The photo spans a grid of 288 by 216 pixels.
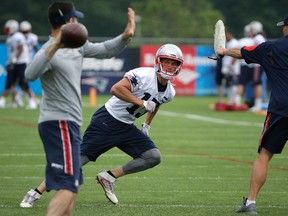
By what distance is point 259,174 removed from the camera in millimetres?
7918

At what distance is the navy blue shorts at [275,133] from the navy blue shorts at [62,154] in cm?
228

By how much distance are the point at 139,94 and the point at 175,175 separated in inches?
96.0

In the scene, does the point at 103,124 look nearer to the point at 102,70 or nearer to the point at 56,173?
the point at 56,173

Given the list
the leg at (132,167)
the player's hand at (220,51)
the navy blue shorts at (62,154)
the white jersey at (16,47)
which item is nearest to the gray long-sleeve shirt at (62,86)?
the navy blue shorts at (62,154)

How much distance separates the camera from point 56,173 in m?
6.23

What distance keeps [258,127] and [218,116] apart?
295 centimetres

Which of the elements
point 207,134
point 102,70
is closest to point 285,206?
point 207,134

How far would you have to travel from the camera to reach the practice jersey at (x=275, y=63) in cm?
788

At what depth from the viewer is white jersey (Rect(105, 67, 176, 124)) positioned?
27.0 feet

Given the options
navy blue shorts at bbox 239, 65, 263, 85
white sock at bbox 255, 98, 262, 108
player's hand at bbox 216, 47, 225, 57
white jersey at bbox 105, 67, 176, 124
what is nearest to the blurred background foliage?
navy blue shorts at bbox 239, 65, 263, 85

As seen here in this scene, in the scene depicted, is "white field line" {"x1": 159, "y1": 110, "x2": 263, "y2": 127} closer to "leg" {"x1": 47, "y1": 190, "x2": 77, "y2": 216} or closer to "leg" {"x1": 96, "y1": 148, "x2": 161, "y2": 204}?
"leg" {"x1": 96, "y1": 148, "x2": 161, "y2": 204}

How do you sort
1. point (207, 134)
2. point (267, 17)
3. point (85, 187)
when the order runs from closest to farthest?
1. point (85, 187)
2. point (207, 134)
3. point (267, 17)

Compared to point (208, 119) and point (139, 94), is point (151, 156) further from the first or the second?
point (208, 119)

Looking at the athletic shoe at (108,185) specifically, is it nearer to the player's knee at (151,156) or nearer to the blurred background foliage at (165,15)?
the player's knee at (151,156)
